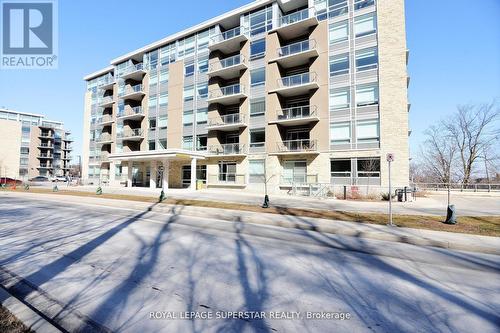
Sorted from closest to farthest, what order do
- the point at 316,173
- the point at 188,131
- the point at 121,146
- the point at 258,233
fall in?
the point at 258,233 → the point at 316,173 → the point at 188,131 → the point at 121,146

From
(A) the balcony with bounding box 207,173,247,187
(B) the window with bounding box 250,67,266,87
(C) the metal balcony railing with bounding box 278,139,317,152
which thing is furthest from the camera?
(A) the balcony with bounding box 207,173,247,187

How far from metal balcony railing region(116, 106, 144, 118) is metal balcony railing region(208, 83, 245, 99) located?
1473 cm

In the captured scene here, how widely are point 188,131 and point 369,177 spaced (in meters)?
24.5

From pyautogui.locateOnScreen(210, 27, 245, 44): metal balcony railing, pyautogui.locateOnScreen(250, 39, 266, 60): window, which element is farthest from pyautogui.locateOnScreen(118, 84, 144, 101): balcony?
pyautogui.locateOnScreen(250, 39, 266, 60): window

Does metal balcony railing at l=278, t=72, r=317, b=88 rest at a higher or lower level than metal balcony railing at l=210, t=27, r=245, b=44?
lower

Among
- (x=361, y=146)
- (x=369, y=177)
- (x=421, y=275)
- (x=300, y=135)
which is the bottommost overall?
(x=421, y=275)

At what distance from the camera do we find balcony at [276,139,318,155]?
26.8m

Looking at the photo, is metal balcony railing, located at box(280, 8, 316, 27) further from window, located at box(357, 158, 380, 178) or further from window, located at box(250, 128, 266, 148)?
window, located at box(357, 158, 380, 178)

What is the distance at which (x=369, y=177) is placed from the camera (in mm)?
24219

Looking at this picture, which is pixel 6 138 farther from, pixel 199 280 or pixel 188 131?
pixel 199 280

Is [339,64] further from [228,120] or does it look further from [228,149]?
[228,149]

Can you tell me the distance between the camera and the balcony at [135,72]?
41094 millimetres

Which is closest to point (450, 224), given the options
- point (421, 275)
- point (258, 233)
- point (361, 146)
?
point (421, 275)

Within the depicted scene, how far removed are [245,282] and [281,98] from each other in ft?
89.8
